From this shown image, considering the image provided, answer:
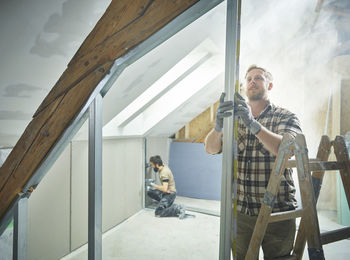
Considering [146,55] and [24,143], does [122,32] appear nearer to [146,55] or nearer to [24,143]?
[24,143]

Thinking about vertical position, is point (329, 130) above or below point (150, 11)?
below

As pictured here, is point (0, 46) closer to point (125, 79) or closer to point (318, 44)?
point (125, 79)

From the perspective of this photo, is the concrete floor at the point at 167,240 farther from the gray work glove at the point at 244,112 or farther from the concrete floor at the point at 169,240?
the gray work glove at the point at 244,112

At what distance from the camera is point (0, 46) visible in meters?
0.93

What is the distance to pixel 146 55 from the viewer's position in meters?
1.64

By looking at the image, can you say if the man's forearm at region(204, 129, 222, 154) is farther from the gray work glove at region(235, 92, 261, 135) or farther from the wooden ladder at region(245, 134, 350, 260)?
the wooden ladder at region(245, 134, 350, 260)

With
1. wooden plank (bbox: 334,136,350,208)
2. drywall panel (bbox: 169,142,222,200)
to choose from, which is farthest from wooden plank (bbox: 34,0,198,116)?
drywall panel (bbox: 169,142,222,200)

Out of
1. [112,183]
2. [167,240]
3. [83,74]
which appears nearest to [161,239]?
[167,240]

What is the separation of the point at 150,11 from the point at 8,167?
0.95 metres

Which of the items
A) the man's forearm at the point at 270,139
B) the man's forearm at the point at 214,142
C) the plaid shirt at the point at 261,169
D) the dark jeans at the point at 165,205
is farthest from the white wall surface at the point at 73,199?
the man's forearm at the point at 270,139

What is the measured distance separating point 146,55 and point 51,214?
1593mm

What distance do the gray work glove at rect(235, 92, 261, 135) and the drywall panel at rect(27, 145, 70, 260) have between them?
1.67m

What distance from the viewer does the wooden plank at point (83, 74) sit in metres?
0.78

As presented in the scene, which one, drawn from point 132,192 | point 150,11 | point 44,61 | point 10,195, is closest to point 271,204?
point 150,11
